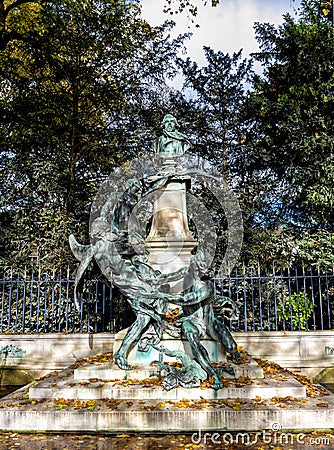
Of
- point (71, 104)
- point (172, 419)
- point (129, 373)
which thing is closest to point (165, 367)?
point (129, 373)

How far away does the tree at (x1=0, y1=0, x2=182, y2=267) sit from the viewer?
1303 centimetres

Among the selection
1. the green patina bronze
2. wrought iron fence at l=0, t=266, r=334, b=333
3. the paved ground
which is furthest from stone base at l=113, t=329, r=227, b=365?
the green patina bronze

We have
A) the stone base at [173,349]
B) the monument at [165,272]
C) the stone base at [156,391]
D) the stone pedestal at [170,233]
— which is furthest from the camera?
the stone pedestal at [170,233]

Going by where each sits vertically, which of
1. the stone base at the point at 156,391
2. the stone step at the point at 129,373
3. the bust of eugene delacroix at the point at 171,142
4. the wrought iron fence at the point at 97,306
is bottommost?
the stone base at the point at 156,391

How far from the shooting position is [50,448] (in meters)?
4.43

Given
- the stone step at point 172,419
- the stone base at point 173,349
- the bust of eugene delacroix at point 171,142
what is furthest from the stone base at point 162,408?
the bust of eugene delacroix at point 171,142

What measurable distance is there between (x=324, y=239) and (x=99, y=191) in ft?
22.5

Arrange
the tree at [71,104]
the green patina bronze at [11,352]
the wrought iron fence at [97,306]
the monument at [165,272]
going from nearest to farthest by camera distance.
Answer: the monument at [165,272] → the green patina bronze at [11,352] → the wrought iron fence at [97,306] → the tree at [71,104]

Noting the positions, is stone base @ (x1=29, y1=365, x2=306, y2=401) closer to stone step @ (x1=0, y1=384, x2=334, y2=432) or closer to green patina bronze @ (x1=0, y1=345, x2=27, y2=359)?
stone step @ (x1=0, y1=384, x2=334, y2=432)

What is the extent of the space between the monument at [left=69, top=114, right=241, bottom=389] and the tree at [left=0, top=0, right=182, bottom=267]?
5077mm

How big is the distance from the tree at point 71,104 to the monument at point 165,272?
508 cm

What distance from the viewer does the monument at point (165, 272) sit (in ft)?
19.6

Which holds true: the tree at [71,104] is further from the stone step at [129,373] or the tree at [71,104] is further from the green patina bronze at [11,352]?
the stone step at [129,373]

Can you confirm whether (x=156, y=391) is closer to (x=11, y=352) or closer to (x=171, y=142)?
(x=171, y=142)
